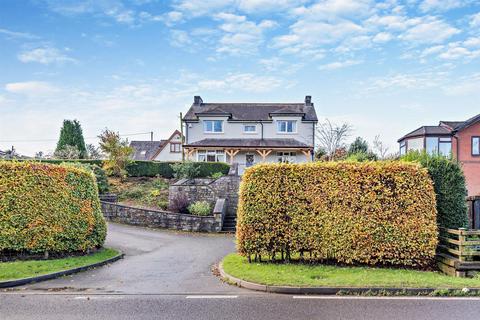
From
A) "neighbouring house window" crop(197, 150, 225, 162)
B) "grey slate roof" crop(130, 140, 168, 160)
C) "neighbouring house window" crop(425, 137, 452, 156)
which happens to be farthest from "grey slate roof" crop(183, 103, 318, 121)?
"grey slate roof" crop(130, 140, 168, 160)

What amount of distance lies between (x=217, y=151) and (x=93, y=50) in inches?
863

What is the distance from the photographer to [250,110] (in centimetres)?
4075

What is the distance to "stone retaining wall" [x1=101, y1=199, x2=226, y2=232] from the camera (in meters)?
19.4

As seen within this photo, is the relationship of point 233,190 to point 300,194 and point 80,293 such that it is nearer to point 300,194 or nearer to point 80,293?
point 300,194

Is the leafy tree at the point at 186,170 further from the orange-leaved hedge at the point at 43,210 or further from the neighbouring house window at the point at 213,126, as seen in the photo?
the orange-leaved hedge at the point at 43,210

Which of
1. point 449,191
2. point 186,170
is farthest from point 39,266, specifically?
point 186,170

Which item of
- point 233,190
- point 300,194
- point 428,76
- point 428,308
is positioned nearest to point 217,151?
point 233,190

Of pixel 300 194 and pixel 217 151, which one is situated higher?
pixel 217 151

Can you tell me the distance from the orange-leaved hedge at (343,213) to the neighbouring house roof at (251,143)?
25.8m

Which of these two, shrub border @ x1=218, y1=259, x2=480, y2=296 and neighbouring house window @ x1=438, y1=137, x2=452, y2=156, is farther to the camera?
neighbouring house window @ x1=438, y1=137, x2=452, y2=156

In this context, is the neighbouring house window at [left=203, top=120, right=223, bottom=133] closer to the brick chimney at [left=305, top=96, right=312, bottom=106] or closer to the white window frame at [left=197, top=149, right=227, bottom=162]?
the white window frame at [left=197, top=149, right=227, bottom=162]

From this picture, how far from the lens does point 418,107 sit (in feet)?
71.1

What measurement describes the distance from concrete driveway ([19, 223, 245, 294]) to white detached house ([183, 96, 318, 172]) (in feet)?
66.7

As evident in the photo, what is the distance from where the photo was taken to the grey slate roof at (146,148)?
194ft
